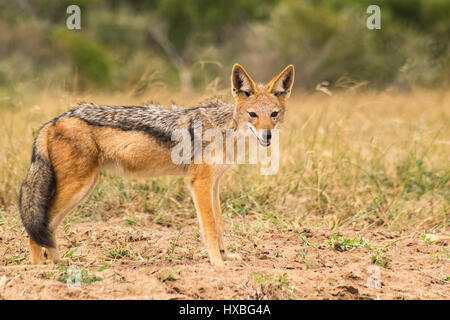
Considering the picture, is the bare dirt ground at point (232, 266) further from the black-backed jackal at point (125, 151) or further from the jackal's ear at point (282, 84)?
the jackal's ear at point (282, 84)

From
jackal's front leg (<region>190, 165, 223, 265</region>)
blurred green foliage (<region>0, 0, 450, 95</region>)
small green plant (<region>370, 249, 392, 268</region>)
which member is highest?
blurred green foliage (<region>0, 0, 450, 95</region>)

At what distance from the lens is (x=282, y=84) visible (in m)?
4.95

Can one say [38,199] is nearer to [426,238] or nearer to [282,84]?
[282,84]

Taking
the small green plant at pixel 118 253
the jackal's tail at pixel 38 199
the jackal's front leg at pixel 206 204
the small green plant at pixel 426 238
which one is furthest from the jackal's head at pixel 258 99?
the small green plant at pixel 426 238

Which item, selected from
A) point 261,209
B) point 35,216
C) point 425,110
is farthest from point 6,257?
point 425,110

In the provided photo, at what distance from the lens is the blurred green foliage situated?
14181mm

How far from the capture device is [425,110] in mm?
11180

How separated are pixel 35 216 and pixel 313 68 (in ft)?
53.6

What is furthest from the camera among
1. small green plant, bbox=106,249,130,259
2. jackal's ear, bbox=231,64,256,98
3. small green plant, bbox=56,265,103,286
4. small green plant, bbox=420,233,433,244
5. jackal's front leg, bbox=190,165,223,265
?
small green plant, bbox=420,233,433,244

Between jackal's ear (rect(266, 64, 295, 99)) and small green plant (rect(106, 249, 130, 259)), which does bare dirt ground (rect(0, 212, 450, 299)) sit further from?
jackal's ear (rect(266, 64, 295, 99))

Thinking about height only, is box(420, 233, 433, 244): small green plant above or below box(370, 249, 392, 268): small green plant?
above

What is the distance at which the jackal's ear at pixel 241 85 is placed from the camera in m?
4.81

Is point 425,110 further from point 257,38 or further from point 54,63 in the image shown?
point 54,63

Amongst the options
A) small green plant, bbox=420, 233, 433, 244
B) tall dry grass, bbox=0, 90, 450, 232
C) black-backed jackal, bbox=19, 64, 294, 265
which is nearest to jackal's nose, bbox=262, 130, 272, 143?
black-backed jackal, bbox=19, 64, 294, 265
